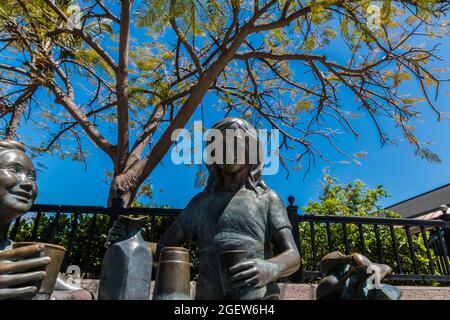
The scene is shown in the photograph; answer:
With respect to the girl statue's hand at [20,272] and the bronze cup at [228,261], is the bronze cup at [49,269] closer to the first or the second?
the girl statue's hand at [20,272]

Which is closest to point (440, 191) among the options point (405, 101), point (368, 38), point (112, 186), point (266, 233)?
point (405, 101)

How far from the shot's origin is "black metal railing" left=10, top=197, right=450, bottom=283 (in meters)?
4.49

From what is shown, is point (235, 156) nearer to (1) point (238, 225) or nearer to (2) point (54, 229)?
(1) point (238, 225)

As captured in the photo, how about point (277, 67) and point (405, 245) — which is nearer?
point (405, 245)

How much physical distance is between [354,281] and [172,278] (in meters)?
0.90

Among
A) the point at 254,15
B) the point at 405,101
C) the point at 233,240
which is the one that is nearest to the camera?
the point at 233,240

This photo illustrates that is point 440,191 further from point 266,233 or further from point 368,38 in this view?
point 266,233

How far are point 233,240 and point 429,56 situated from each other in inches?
248

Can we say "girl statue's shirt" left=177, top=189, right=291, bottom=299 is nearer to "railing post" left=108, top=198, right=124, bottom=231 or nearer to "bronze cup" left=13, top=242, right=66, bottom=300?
"bronze cup" left=13, top=242, right=66, bottom=300

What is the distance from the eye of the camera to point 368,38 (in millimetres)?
5234

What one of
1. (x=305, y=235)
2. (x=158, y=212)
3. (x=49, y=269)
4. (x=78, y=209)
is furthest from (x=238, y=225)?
(x=305, y=235)

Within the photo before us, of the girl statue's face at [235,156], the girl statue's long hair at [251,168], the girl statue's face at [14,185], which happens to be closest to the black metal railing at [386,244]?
the girl statue's long hair at [251,168]

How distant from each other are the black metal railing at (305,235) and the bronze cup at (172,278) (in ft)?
9.86

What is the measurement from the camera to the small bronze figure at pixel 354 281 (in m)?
1.57
